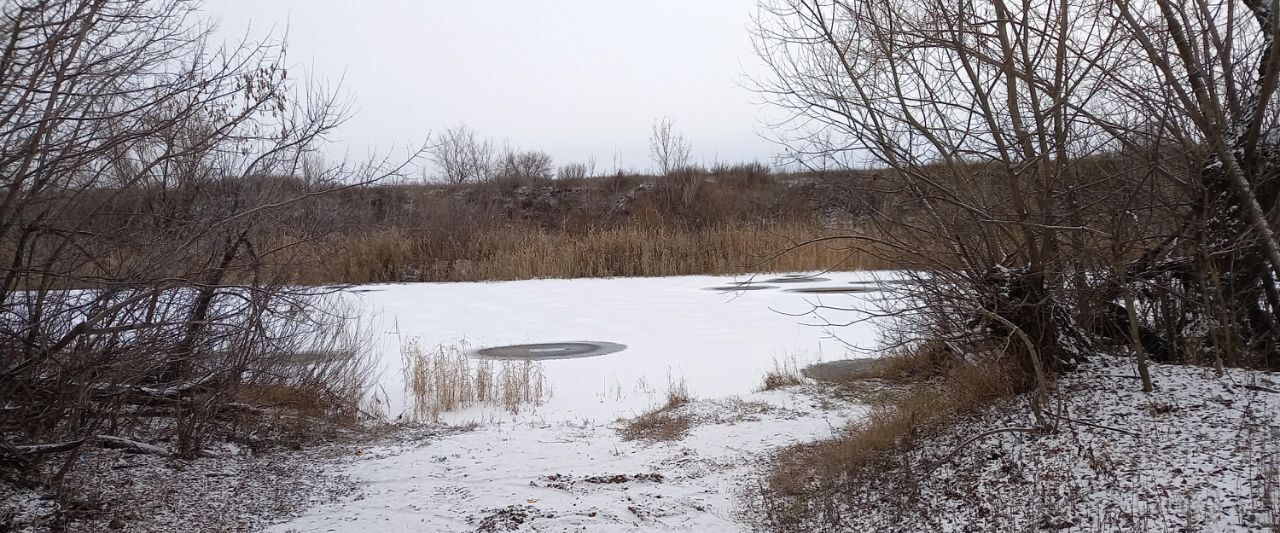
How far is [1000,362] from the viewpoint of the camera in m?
5.04

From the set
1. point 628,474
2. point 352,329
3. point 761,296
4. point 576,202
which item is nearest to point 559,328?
point 352,329

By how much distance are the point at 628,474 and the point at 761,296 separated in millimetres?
10106

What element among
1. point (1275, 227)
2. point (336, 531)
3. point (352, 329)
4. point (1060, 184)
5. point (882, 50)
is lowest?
point (336, 531)

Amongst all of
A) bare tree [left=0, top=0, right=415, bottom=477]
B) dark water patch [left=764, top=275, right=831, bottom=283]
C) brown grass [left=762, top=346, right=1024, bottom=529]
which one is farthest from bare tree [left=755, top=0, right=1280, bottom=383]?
dark water patch [left=764, top=275, right=831, bottom=283]

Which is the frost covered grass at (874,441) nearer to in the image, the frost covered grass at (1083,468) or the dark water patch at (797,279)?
the frost covered grass at (1083,468)

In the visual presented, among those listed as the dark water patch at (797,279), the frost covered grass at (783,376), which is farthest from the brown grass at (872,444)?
the dark water patch at (797,279)

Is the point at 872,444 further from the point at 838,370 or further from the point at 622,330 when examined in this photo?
the point at 622,330

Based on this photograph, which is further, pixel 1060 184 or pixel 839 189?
pixel 839 189

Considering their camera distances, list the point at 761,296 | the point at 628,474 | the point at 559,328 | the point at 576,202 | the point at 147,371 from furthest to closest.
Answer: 1. the point at 576,202
2. the point at 761,296
3. the point at 559,328
4. the point at 628,474
5. the point at 147,371

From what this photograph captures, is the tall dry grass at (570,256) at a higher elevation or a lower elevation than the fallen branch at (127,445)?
higher

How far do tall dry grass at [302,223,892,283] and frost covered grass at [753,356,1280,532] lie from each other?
14.0 meters

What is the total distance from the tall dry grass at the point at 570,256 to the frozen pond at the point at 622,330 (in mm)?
1038

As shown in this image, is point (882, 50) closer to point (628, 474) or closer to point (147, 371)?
point (628, 474)

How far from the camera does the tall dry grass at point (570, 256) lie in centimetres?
1925
